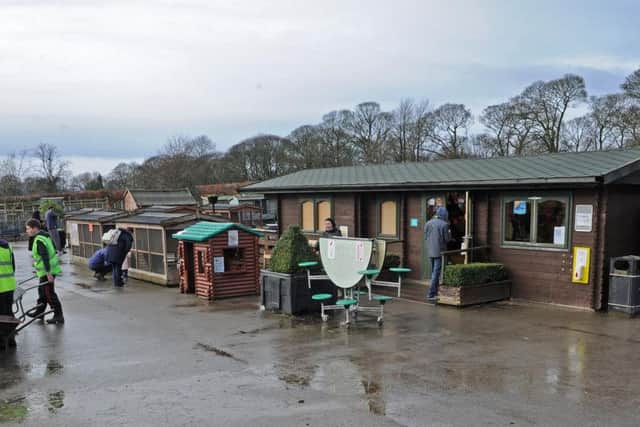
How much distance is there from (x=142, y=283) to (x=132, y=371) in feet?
26.0

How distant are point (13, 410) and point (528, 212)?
8997mm

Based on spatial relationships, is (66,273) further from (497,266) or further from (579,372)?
(579,372)

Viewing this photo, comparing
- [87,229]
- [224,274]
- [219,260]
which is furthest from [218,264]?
[87,229]

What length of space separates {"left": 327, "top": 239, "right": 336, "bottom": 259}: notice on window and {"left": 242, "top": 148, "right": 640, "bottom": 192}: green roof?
3.46 meters

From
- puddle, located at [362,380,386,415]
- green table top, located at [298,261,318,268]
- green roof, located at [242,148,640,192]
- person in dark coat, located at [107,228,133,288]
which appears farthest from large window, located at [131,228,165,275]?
puddle, located at [362,380,386,415]

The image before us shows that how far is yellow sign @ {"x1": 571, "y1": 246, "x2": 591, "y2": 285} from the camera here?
30.8 ft

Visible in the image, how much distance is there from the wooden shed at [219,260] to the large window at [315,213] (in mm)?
3408

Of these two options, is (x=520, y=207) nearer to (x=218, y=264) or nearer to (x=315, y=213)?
(x=315, y=213)

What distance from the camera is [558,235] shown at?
32.3ft

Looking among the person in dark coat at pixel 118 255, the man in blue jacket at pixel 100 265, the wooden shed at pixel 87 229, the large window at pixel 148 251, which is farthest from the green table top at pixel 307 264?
the wooden shed at pixel 87 229

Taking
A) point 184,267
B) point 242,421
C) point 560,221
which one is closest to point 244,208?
point 184,267

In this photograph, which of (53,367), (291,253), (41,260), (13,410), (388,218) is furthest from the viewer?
(388,218)

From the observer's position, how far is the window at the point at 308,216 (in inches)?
597

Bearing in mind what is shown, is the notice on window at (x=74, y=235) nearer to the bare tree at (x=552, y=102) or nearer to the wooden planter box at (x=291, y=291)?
the wooden planter box at (x=291, y=291)
